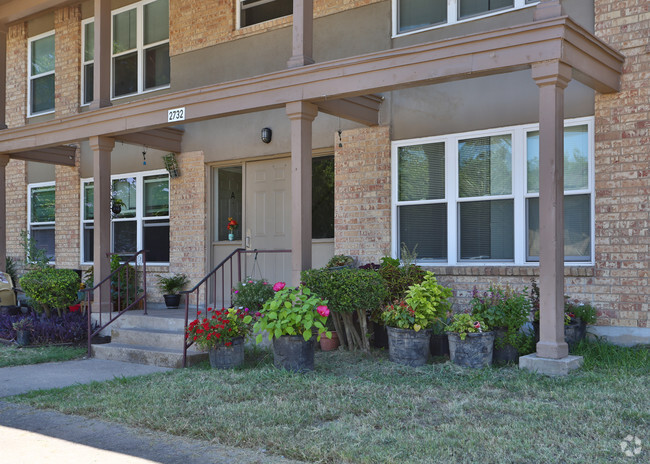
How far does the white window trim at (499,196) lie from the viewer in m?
7.18

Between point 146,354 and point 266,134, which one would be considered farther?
point 266,134

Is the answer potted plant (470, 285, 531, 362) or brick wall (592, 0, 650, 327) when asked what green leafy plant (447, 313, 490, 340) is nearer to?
potted plant (470, 285, 531, 362)

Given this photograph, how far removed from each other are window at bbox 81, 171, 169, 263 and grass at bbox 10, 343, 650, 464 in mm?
4747

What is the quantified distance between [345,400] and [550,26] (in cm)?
368

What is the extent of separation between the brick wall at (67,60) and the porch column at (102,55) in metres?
2.74

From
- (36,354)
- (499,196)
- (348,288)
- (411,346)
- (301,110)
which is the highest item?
(301,110)

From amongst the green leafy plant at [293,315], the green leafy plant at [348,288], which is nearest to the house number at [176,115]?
the green leafy plant at [348,288]

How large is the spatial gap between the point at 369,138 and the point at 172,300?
4056mm

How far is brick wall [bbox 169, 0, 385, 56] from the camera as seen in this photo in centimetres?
992

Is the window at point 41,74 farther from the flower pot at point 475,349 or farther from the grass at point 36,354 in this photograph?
the flower pot at point 475,349

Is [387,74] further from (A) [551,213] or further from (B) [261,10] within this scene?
(B) [261,10]

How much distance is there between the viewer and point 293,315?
6348 mm

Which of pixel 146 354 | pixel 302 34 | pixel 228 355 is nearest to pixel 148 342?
pixel 146 354

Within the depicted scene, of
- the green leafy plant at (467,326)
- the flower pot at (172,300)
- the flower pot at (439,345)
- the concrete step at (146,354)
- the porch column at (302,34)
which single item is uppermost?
the porch column at (302,34)
